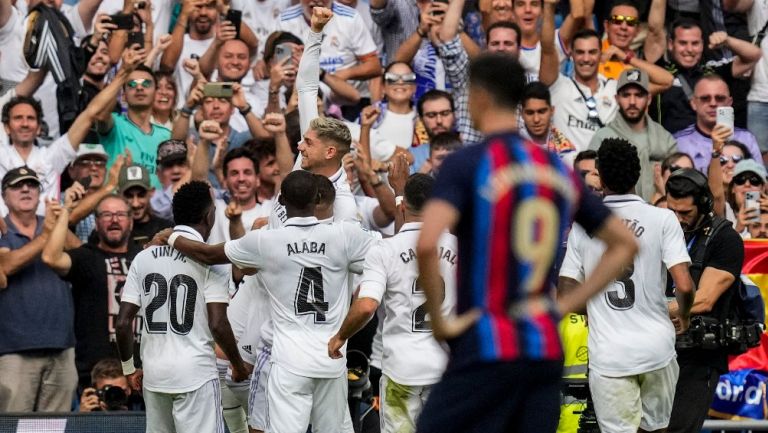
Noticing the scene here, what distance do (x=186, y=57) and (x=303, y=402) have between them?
650 centimetres

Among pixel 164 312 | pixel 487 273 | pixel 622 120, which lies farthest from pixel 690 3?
pixel 487 273

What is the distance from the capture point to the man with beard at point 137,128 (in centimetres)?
1333

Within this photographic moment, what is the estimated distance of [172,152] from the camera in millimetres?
12805

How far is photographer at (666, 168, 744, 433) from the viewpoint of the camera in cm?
966

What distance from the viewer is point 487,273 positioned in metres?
5.57

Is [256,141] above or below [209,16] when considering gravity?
below

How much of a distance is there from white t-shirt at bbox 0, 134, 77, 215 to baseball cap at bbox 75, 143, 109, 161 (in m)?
0.08

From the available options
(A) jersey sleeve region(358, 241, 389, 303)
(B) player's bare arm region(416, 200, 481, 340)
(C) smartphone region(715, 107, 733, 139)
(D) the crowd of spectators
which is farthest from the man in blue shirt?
(C) smartphone region(715, 107, 733, 139)

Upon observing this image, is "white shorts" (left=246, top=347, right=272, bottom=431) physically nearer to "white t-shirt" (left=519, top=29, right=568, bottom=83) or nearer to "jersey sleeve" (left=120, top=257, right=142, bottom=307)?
"jersey sleeve" (left=120, top=257, right=142, bottom=307)

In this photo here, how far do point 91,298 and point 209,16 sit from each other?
4.20 metres

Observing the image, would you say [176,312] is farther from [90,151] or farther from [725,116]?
[725,116]

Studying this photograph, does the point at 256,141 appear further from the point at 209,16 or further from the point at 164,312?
the point at 164,312

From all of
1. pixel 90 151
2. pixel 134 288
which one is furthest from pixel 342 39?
pixel 134 288

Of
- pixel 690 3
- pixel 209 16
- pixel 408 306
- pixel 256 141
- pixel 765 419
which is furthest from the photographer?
pixel 690 3
